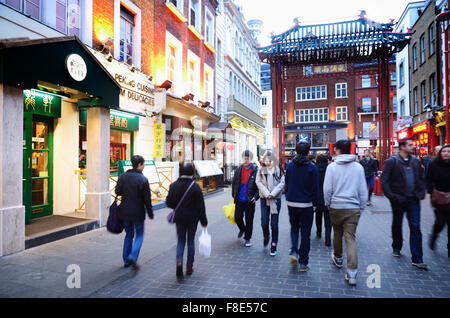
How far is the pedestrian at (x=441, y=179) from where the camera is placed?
200 inches

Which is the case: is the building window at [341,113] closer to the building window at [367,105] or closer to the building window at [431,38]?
the building window at [367,105]

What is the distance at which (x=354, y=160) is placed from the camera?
14.2 ft

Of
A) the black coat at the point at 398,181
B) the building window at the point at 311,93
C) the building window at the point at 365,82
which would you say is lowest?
the black coat at the point at 398,181

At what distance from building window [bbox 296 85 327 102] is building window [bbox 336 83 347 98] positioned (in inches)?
66.0

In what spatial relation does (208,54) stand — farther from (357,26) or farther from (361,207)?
(361,207)

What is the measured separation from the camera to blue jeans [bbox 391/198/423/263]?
185 inches

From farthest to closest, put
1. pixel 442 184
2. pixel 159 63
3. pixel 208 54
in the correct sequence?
pixel 208 54
pixel 159 63
pixel 442 184

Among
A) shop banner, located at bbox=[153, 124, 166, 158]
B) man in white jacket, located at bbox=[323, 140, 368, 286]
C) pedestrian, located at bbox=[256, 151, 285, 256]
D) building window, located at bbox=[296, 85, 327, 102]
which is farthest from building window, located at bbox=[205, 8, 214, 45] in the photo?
building window, located at bbox=[296, 85, 327, 102]

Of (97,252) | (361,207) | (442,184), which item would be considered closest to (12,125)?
(97,252)

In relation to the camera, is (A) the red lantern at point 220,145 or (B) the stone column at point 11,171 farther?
Result: (A) the red lantern at point 220,145

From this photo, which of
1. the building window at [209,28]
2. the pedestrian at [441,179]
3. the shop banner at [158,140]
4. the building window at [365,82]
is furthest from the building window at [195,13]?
the building window at [365,82]

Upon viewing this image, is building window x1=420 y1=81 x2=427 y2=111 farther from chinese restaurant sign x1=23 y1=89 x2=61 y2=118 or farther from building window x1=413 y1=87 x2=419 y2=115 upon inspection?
chinese restaurant sign x1=23 y1=89 x2=61 y2=118

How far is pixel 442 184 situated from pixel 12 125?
754 cm

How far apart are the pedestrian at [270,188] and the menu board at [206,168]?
794 cm
